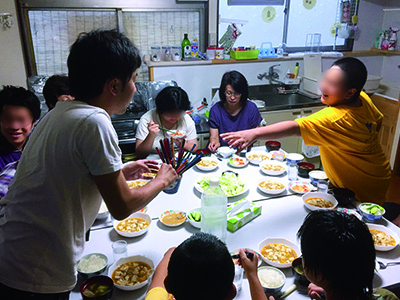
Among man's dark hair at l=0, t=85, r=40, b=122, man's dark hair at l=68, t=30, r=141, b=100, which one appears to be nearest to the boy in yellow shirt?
man's dark hair at l=68, t=30, r=141, b=100

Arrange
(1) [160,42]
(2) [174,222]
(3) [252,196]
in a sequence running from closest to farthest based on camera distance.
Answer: (2) [174,222], (3) [252,196], (1) [160,42]

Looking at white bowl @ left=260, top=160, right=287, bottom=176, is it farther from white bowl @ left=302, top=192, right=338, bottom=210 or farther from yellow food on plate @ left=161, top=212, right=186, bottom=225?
yellow food on plate @ left=161, top=212, right=186, bottom=225

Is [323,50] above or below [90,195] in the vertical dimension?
above

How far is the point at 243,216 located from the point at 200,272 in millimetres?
794

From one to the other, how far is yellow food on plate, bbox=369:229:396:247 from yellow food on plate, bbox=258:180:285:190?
0.58 metres

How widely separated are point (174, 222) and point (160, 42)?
8.65 feet

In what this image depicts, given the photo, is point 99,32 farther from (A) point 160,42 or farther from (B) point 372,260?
(A) point 160,42

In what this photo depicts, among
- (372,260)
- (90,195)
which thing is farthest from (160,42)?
(372,260)

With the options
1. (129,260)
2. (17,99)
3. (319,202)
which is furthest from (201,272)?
(17,99)

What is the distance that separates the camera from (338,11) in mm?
4531

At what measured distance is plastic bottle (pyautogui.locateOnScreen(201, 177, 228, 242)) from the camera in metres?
1.55

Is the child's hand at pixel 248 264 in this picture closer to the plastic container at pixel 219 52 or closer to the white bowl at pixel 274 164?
the white bowl at pixel 274 164

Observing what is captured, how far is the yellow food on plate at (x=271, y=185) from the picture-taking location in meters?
2.04

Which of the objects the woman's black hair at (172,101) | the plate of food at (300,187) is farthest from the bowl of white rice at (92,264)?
the woman's black hair at (172,101)
